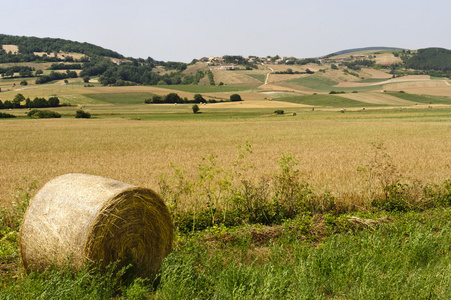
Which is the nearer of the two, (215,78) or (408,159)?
(408,159)

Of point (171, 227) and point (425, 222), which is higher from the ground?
point (171, 227)

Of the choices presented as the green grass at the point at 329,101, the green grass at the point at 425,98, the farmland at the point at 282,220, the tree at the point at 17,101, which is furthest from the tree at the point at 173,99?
the farmland at the point at 282,220

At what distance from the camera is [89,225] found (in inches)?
225

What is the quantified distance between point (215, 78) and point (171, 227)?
155438 mm

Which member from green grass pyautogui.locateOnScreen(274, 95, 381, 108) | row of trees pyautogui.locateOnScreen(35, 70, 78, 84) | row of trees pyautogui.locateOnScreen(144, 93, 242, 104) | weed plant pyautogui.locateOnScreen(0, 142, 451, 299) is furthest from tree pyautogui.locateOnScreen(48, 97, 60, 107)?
weed plant pyautogui.locateOnScreen(0, 142, 451, 299)

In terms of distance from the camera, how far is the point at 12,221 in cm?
922

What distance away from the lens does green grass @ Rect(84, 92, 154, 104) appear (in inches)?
3789

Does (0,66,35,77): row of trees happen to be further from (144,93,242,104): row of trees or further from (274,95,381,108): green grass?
(274,95,381,108): green grass

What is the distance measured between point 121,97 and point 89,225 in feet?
328

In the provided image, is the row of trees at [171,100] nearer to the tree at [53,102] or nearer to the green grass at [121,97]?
the green grass at [121,97]

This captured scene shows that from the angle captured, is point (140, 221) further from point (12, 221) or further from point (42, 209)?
point (12, 221)

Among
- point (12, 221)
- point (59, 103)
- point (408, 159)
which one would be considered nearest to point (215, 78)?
point (59, 103)

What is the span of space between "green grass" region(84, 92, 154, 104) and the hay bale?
9228 cm

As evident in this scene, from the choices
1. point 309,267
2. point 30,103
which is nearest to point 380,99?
point 30,103
